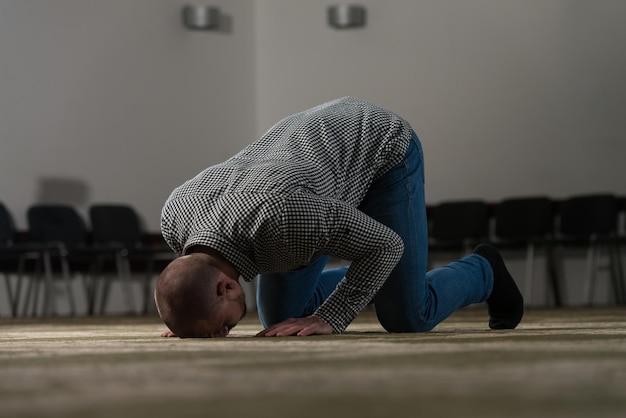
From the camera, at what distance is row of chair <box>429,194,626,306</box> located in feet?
22.5

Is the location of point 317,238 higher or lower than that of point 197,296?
higher

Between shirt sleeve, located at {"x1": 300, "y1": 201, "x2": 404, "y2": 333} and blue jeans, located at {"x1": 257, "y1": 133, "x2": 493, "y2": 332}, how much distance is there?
0.19 metres

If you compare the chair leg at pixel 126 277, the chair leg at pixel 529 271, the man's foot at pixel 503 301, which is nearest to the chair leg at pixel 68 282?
the chair leg at pixel 126 277

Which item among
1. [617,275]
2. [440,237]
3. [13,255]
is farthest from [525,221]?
[13,255]

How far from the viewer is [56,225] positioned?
673 centimetres

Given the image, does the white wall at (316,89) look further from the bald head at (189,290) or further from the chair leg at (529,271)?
the bald head at (189,290)

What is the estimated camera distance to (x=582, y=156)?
24.4 feet

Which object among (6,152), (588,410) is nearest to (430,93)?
(6,152)

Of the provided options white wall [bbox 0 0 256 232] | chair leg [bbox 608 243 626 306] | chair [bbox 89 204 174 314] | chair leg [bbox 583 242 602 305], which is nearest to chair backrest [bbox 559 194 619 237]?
chair leg [bbox 583 242 602 305]

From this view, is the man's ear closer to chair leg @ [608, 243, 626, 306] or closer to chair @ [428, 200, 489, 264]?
chair @ [428, 200, 489, 264]

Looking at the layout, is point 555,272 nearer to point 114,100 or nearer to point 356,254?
point 114,100

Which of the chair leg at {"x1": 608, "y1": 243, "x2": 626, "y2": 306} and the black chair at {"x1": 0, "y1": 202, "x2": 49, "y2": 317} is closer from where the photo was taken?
the black chair at {"x1": 0, "y1": 202, "x2": 49, "y2": 317}

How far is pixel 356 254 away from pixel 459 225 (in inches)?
202

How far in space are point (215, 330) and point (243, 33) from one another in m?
6.32
